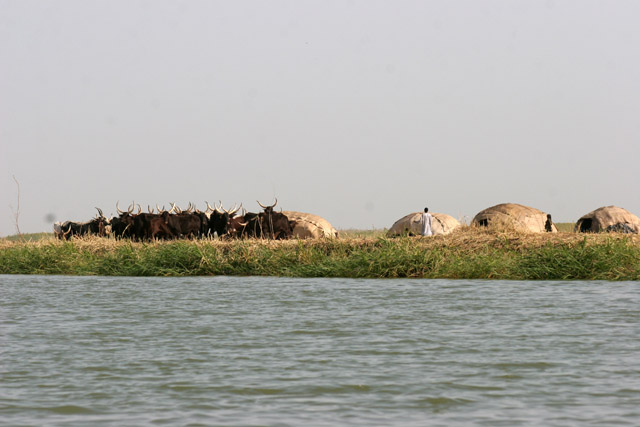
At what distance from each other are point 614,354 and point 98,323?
653 cm

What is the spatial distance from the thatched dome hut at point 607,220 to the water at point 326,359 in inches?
622

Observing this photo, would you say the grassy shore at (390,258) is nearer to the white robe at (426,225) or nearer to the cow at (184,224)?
the white robe at (426,225)

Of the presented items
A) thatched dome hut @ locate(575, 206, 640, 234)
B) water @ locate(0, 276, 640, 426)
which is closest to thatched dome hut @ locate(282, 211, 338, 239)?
thatched dome hut @ locate(575, 206, 640, 234)

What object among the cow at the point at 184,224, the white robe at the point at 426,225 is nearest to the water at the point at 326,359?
the white robe at the point at 426,225

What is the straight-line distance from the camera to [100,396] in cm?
676

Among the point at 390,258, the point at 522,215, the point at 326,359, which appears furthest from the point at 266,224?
the point at 326,359

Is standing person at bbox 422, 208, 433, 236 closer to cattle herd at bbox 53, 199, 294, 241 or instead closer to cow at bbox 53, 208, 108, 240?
cattle herd at bbox 53, 199, 294, 241

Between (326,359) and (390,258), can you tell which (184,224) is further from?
(326,359)

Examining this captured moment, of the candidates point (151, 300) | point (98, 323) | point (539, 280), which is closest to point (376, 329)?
point (98, 323)

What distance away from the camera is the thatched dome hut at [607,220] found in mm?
30203

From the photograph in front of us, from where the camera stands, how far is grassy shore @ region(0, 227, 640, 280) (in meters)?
18.1

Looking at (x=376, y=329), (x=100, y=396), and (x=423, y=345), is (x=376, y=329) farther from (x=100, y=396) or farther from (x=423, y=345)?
(x=100, y=396)

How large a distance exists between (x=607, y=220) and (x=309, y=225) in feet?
35.1

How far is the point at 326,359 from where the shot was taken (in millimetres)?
8414
